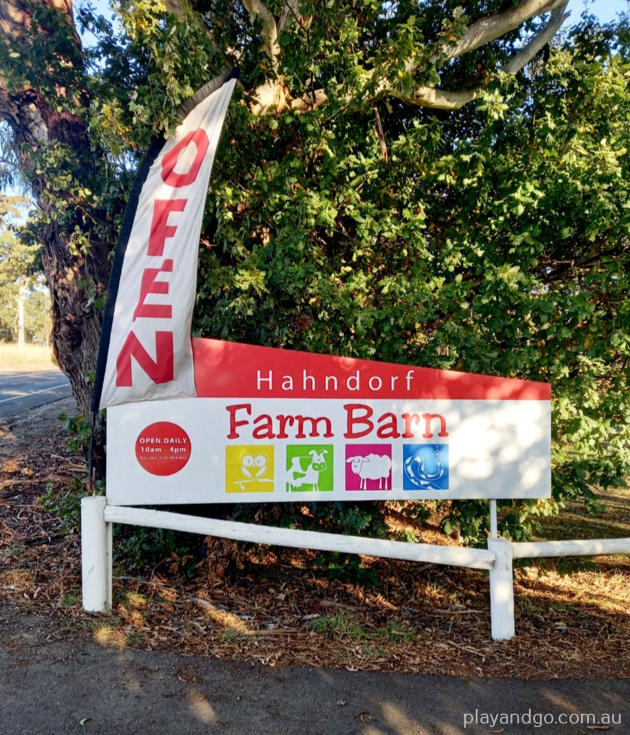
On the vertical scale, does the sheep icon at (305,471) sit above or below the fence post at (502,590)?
above

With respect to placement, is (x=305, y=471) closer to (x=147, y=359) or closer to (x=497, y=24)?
(x=147, y=359)

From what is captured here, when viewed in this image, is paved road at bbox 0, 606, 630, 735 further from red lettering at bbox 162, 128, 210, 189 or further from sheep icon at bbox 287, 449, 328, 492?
red lettering at bbox 162, 128, 210, 189

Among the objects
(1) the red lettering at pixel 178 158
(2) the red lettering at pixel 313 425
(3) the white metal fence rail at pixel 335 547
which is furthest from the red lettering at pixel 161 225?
(3) the white metal fence rail at pixel 335 547

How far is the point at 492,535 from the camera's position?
4.44 metres

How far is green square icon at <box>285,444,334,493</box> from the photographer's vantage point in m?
4.64

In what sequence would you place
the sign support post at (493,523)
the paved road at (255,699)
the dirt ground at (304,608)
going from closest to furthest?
the paved road at (255,699) → the dirt ground at (304,608) → the sign support post at (493,523)

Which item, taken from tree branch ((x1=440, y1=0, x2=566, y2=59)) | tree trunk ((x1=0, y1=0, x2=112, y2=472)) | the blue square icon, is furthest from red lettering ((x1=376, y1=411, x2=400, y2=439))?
tree branch ((x1=440, y1=0, x2=566, y2=59))

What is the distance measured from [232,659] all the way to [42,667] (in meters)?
1.10

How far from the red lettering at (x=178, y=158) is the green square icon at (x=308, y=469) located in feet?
6.97

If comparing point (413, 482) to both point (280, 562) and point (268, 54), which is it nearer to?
point (280, 562)

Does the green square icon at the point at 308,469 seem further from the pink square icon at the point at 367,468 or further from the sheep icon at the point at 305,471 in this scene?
the pink square icon at the point at 367,468

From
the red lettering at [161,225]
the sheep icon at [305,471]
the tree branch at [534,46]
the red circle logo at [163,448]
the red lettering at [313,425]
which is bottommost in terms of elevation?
the sheep icon at [305,471]

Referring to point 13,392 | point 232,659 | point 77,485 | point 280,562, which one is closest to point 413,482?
point 232,659

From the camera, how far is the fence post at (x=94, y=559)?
4.46m
